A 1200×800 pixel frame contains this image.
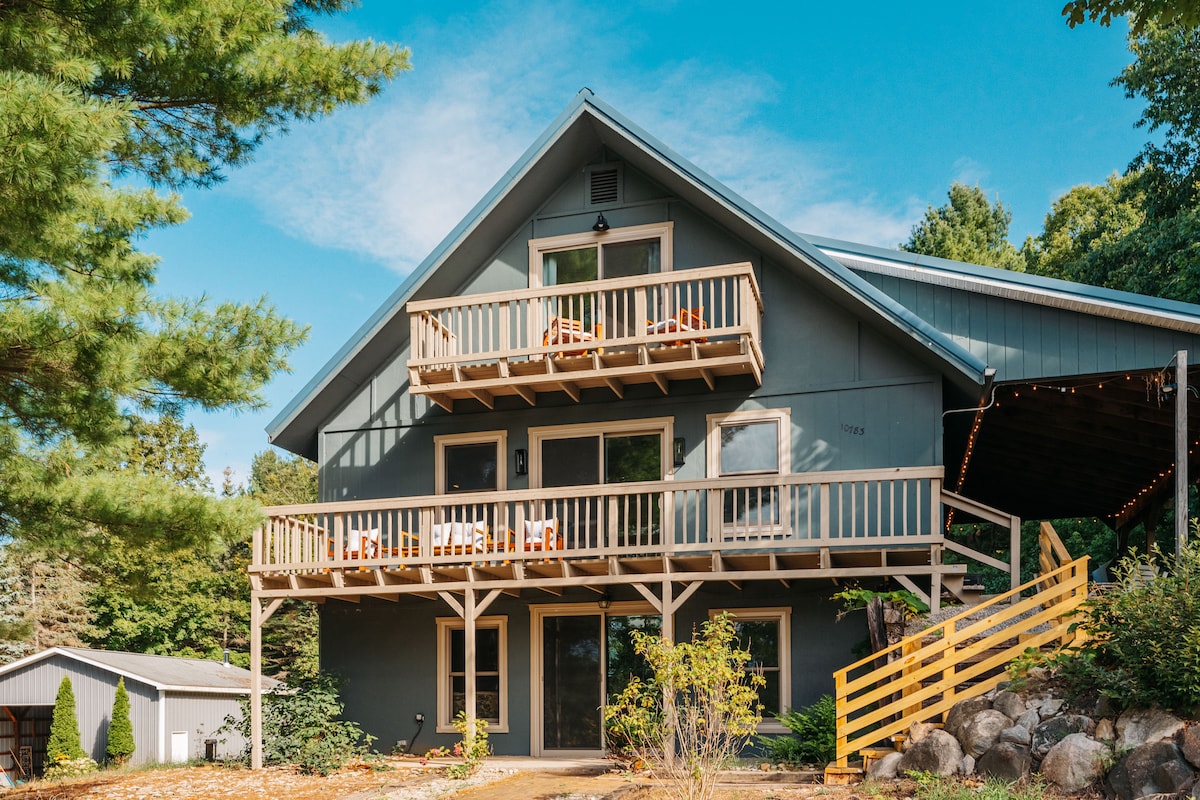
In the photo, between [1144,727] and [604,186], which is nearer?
[1144,727]

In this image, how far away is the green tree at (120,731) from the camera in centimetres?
2567

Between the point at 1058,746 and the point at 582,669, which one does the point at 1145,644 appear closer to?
the point at 1058,746

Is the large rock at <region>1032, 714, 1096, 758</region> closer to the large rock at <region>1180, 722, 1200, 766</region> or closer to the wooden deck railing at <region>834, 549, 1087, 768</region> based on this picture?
the large rock at <region>1180, 722, 1200, 766</region>

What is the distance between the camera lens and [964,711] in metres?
10.9

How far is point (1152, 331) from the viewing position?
14664 mm

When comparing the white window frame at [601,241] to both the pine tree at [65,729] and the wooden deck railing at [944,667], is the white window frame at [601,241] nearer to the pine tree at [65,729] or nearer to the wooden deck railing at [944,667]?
the wooden deck railing at [944,667]

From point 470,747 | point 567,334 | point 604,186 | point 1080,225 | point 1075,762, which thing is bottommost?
point 470,747

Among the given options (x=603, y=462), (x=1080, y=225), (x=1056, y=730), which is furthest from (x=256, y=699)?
(x=1080, y=225)

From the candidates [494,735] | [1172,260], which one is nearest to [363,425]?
[494,735]

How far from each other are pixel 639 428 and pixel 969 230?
27.1 m

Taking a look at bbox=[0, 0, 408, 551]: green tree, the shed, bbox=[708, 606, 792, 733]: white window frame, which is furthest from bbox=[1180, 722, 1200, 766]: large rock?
the shed

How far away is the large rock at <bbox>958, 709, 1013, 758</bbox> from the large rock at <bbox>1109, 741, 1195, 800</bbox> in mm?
1245

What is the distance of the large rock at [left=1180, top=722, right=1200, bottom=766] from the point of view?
891cm

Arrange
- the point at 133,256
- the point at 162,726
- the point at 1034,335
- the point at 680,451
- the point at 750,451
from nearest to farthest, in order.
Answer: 1. the point at 133,256
2. the point at 1034,335
3. the point at 750,451
4. the point at 680,451
5. the point at 162,726
